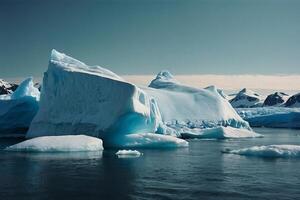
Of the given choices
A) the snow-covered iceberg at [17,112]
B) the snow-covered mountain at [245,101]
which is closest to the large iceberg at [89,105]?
the snow-covered iceberg at [17,112]

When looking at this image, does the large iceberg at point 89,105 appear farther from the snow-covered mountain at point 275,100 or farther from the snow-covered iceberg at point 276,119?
the snow-covered mountain at point 275,100

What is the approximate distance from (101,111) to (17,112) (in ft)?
43.8

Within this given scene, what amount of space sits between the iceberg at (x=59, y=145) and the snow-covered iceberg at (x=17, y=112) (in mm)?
15895

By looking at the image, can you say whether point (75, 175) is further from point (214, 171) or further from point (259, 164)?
point (259, 164)

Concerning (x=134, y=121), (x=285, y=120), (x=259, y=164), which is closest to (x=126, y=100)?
(x=134, y=121)

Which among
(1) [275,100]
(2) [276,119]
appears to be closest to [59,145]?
(2) [276,119]

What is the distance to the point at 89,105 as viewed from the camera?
3222cm

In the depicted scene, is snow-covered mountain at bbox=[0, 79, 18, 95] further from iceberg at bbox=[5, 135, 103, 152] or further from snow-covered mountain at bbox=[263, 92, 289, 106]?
snow-covered mountain at bbox=[263, 92, 289, 106]

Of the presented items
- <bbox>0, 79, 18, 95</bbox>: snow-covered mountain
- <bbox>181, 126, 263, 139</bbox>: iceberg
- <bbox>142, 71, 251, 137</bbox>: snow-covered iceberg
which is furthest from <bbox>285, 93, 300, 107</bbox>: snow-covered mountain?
<bbox>181, 126, 263, 139</bbox>: iceberg

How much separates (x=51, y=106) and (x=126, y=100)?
806 cm

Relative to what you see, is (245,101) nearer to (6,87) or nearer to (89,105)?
(6,87)

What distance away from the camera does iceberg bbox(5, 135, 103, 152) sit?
968 inches

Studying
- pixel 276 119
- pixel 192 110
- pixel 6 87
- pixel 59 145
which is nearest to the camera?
pixel 59 145

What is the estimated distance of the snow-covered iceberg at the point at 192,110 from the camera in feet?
139
